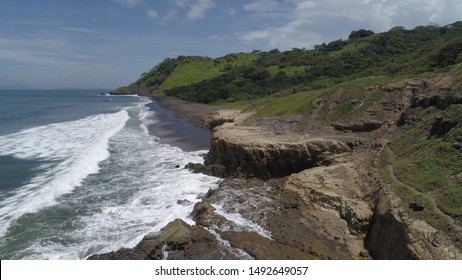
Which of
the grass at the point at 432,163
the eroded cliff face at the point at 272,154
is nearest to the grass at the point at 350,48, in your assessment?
the eroded cliff face at the point at 272,154

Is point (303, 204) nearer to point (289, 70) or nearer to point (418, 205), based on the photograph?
point (418, 205)

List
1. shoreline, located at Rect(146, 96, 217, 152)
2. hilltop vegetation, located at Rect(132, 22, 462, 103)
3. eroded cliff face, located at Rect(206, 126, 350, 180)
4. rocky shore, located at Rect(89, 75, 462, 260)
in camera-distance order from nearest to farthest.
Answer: rocky shore, located at Rect(89, 75, 462, 260) → eroded cliff face, located at Rect(206, 126, 350, 180) → shoreline, located at Rect(146, 96, 217, 152) → hilltop vegetation, located at Rect(132, 22, 462, 103)

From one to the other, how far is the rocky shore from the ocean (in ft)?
4.56

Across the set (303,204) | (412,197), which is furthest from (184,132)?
(412,197)

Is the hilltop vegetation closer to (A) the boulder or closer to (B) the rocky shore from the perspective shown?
(B) the rocky shore

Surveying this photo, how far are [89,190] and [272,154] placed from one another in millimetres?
9681

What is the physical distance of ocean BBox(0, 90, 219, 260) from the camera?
13.2 m

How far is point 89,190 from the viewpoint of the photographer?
733 inches

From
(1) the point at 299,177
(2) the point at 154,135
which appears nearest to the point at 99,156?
(2) the point at 154,135

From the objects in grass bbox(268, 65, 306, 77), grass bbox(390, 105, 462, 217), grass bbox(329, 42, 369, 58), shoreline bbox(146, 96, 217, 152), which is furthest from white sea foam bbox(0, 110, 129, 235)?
grass bbox(329, 42, 369, 58)

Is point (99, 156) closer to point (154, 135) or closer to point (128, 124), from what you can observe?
point (154, 135)

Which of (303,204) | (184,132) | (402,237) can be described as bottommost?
(184,132)

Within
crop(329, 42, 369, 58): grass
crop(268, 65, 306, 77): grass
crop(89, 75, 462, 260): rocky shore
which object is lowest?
crop(89, 75, 462, 260): rocky shore

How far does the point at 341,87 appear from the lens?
24.3 metres
